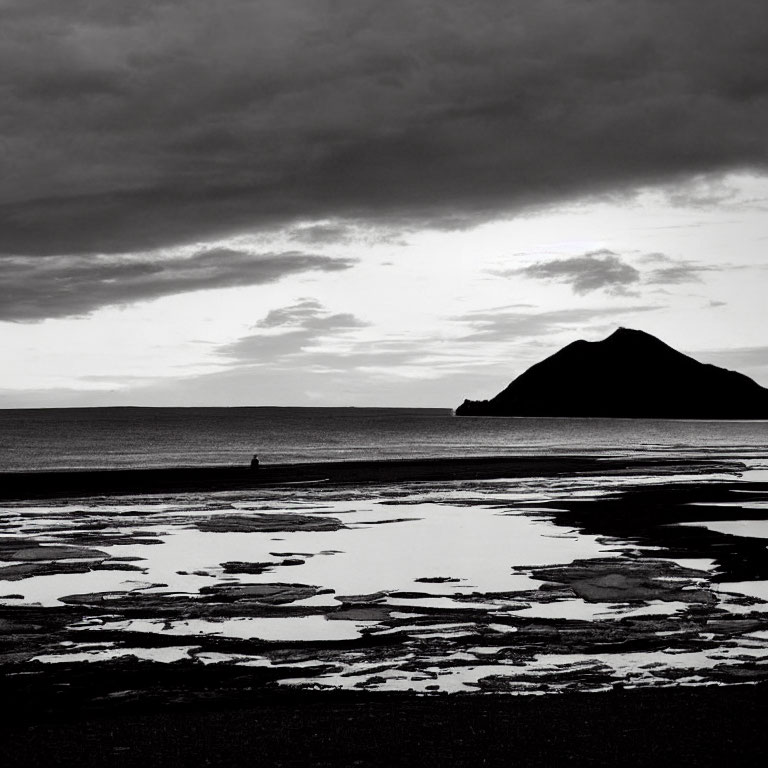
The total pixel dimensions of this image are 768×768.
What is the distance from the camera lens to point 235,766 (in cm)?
912

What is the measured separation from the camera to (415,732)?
33.3ft

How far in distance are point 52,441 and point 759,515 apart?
366ft

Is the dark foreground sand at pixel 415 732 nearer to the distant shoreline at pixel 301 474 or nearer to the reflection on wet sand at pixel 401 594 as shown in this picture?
the reflection on wet sand at pixel 401 594

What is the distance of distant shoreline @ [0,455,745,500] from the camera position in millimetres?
50562

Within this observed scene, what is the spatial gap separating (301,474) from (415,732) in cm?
5233

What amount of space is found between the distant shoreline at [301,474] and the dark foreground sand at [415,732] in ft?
120

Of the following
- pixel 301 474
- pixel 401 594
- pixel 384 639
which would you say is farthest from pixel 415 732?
pixel 301 474

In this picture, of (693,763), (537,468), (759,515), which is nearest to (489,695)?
(693,763)

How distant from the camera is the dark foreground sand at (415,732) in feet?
30.7

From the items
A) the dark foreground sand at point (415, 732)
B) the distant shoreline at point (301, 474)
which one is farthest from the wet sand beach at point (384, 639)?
the distant shoreline at point (301, 474)

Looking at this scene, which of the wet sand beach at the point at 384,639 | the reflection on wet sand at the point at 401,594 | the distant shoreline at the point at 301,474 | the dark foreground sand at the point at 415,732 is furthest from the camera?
the distant shoreline at the point at 301,474

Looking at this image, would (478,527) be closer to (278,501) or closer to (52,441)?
(278,501)

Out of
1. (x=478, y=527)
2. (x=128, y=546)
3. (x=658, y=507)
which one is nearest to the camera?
(x=128, y=546)

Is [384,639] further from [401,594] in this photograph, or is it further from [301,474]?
[301,474]
